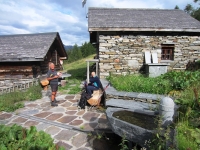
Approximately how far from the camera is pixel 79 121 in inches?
197

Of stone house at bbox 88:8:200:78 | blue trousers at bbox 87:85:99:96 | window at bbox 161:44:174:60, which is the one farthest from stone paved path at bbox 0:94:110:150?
window at bbox 161:44:174:60

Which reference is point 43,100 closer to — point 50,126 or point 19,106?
point 19,106

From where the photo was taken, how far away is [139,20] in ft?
31.4

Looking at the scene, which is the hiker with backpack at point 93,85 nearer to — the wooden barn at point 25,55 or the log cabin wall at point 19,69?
the wooden barn at point 25,55

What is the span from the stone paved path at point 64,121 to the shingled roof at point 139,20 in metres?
4.60

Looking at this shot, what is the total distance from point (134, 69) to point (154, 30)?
2.45 metres

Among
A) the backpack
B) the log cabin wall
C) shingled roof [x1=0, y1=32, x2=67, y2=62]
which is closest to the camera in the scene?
the backpack

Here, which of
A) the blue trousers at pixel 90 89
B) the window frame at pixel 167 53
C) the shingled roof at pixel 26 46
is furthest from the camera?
the shingled roof at pixel 26 46

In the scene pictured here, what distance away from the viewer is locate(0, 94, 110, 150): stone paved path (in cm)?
393

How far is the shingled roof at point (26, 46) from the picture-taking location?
1034 centimetres

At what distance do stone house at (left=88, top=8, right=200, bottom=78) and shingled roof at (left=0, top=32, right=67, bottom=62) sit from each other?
4.40 m

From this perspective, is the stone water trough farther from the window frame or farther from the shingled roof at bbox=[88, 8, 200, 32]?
the window frame

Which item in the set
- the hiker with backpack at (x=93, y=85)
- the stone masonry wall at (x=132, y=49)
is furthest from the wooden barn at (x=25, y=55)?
the hiker with backpack at (x=93, y=85)

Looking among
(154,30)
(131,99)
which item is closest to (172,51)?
(154,30)
